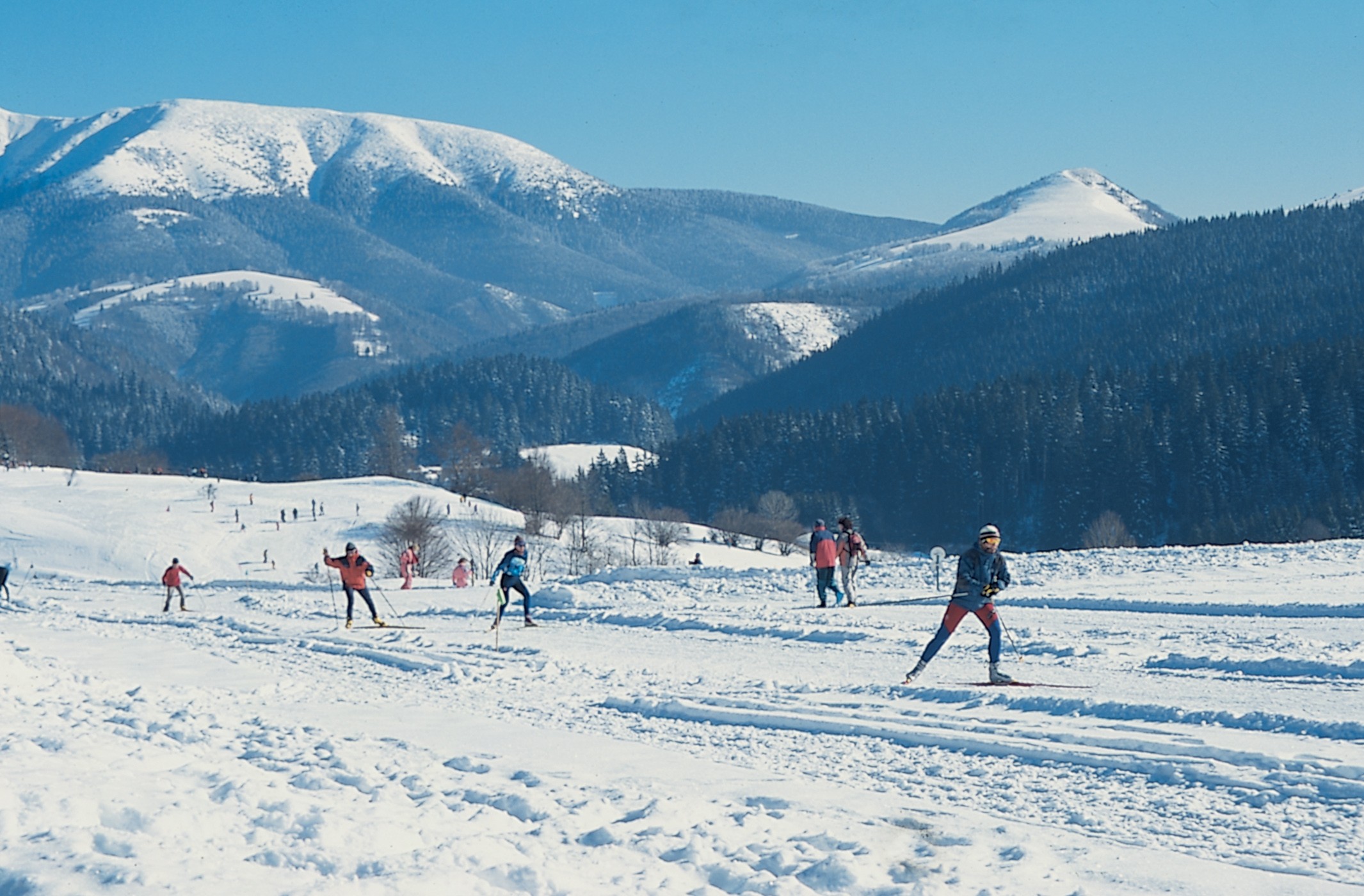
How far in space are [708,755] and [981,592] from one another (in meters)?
3.63

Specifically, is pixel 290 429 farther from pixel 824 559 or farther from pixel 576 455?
pixel 824 559

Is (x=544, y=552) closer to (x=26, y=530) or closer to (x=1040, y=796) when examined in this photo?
(x=26, y=530)

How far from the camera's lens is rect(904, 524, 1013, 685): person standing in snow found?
11922 mm

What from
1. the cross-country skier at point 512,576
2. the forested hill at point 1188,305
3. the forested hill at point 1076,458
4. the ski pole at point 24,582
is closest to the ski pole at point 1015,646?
the cross-country skier at point 512,576

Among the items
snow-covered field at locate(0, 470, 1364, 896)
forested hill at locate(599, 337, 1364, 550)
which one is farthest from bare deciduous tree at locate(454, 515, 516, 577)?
snow-covered field at locate(0, 470, 1364, 896)

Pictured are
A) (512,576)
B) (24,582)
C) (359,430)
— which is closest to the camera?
(512,576)

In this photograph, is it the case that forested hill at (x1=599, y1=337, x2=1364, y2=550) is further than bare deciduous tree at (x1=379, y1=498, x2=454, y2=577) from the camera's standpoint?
Yes

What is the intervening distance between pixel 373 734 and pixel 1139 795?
19.1ft

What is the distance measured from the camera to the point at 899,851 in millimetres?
6918

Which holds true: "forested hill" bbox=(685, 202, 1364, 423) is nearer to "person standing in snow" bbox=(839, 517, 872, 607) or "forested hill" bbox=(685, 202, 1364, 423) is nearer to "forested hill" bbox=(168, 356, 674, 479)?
"forested hill" bbox=(168, 356, 674, 479)

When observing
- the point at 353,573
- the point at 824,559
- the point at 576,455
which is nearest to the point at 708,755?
the point at 824,559

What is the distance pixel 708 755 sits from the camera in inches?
375

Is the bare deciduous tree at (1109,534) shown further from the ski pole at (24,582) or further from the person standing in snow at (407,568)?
the ski pole at (24,582)

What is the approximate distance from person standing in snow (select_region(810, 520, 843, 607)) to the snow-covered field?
83 cm
